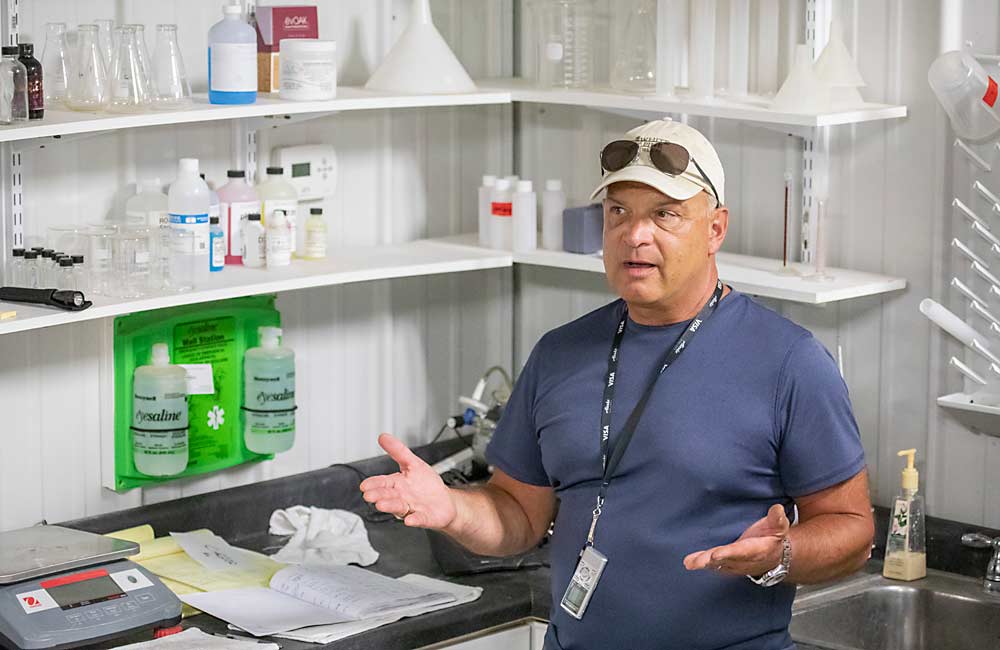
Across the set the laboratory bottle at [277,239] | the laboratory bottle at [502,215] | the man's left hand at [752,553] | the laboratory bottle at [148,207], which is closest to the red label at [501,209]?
the laboratory bottle at [502,215]

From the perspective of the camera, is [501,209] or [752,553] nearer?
[752,553]

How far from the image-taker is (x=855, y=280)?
9.34 ft

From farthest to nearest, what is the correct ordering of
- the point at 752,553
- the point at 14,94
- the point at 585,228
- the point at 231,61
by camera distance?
the point at 585,228 → the point at 231,61 → the point at 14,94 → the point at 752,553

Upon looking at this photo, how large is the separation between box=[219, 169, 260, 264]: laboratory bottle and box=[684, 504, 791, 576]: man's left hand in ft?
4.44

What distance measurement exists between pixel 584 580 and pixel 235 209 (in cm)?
117

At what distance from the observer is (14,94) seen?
249cm

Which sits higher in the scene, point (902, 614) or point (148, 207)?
point (148, 207)

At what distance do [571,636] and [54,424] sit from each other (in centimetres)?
116

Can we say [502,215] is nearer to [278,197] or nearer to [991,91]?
[278,197]

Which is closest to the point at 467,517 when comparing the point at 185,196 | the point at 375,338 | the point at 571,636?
the point at 571,636

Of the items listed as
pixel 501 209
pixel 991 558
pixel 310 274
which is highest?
pixel 501 209

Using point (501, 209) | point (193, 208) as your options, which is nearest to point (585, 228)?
point (501, 209)

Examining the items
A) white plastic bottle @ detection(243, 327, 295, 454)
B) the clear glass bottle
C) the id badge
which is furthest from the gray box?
the clear glass bottle

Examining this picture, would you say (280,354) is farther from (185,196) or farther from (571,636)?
(571,636)
